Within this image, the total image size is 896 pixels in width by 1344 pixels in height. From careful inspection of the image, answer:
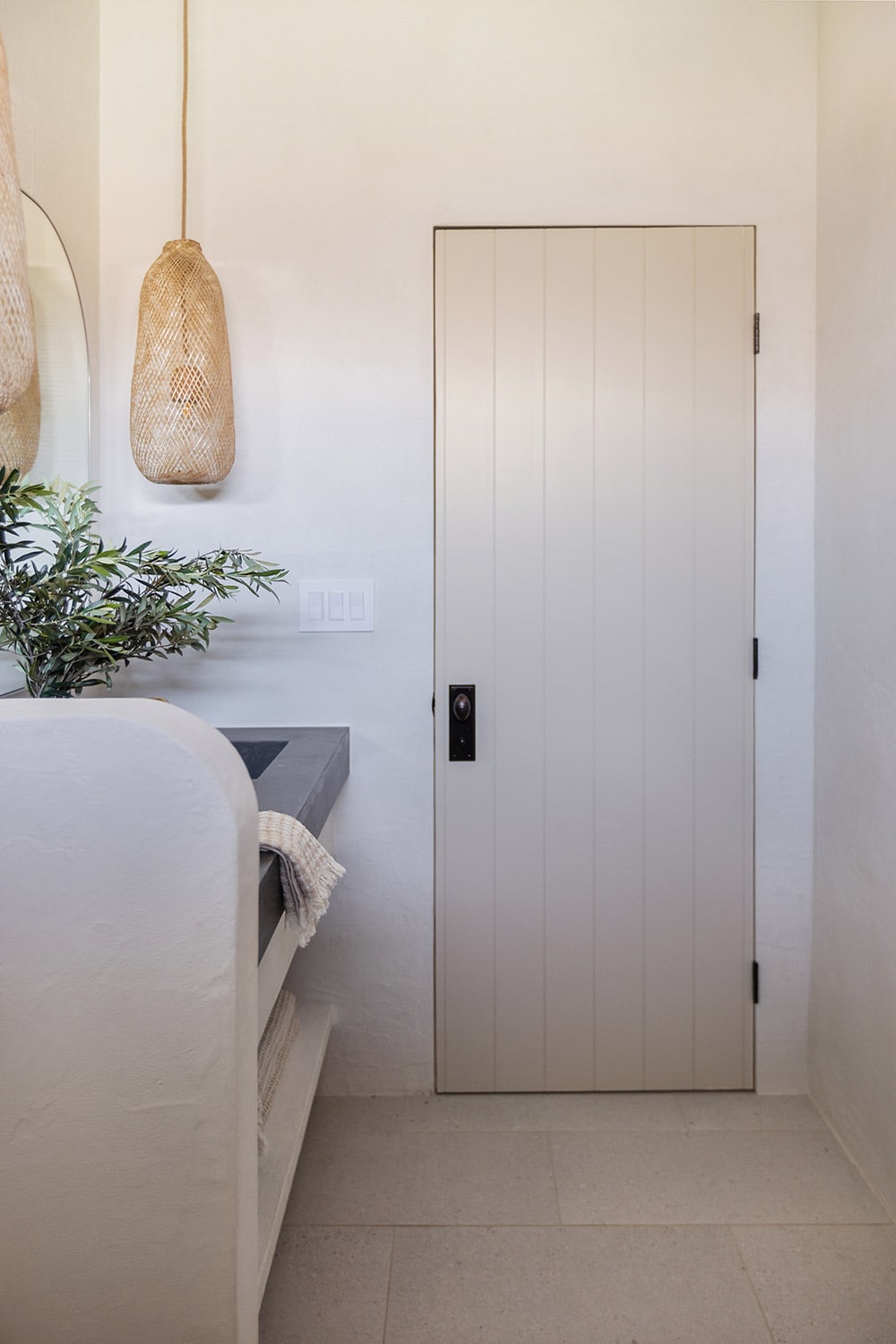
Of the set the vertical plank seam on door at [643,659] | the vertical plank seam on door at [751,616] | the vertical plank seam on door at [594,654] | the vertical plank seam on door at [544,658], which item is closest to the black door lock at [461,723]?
the vertical plank seam on door at [544,658]

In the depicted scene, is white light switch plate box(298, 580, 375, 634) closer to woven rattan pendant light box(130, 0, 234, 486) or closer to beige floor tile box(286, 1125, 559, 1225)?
woven rattan pendant light box(130, 0, 234, 486)

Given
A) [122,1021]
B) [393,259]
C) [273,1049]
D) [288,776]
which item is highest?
[393,259]

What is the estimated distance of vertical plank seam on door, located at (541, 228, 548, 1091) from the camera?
2018mm

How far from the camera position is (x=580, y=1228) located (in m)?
1.66

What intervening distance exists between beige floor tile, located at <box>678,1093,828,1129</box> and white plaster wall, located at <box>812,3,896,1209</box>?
6 cm

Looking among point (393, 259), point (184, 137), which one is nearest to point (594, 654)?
point (393, 259)

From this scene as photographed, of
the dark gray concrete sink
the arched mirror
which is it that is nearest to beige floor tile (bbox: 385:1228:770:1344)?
the dark gray concrete sink

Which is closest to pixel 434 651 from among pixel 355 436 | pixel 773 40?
pixel 355 436

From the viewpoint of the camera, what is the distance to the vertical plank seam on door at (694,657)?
2.02 m

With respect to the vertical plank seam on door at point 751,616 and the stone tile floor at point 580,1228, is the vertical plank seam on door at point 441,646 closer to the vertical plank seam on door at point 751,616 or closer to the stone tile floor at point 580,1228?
the stone tile floor at point 580,1228

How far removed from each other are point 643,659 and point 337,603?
697mm

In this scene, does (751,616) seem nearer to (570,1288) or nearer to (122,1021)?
(570,1288)

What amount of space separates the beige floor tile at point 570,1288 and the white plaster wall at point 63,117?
5.95 feet

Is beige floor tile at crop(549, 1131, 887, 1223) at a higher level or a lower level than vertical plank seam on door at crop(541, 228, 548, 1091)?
lower
